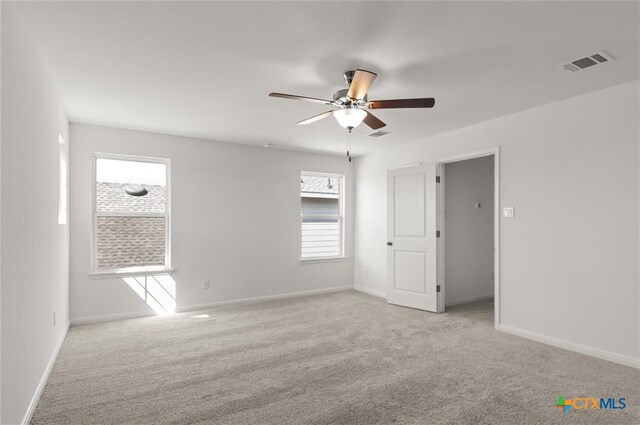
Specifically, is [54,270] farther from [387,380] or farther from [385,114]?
[385,114]

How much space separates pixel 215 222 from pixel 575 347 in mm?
4621

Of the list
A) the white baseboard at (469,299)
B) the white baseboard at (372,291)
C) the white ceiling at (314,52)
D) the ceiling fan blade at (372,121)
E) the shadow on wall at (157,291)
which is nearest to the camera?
the white ceiling at (314,52)

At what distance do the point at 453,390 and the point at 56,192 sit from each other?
3914 mm

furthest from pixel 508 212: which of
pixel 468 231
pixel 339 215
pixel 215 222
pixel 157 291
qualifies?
pixel 157 291

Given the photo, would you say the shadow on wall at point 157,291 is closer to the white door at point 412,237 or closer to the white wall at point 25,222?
the white wall at point 25,222

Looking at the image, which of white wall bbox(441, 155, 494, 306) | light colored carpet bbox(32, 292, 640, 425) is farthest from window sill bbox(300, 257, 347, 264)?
white wall bbox(441, 155, 494, 306)

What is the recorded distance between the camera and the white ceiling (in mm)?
2096

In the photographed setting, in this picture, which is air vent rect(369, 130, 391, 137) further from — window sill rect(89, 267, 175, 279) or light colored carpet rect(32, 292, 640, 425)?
window sill rect(89, 267, 175, 279)

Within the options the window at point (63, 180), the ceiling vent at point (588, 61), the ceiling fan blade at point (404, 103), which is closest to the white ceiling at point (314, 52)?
the ceiling vent at point (588, 61)

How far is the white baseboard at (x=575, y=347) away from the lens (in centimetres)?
313

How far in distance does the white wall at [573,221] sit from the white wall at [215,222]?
303 cm

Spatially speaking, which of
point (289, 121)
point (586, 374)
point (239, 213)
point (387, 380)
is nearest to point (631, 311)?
point (586, 374)

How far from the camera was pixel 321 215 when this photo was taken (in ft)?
21.2

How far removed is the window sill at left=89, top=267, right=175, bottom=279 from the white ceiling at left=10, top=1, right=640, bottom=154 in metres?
1.97
